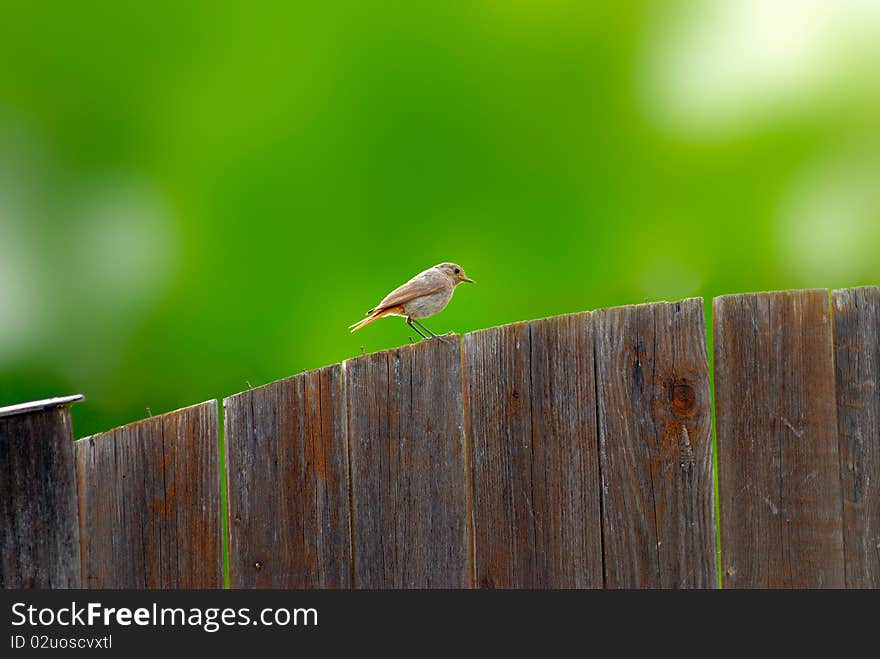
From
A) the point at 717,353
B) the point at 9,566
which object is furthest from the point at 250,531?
the point at 717,353

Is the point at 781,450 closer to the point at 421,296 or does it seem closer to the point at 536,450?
the point at 536,450

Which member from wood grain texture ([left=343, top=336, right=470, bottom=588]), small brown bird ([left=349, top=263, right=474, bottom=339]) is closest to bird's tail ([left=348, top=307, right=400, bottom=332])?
small brown bird ([left=349, top=263, right=474, bottom=339])

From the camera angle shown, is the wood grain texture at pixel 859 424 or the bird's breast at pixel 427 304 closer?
the wood grain texture at pixel 859 424

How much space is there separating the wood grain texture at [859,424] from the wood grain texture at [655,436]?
0.41 m

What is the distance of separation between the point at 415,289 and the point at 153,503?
171 centimetres

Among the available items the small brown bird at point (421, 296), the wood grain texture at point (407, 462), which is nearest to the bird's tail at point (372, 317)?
the small brown bird at point (421, 296)

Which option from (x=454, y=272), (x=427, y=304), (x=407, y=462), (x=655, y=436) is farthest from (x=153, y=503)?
(x=454, y=272)

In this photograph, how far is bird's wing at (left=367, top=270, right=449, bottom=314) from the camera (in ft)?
12.8

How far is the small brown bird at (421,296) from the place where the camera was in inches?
154

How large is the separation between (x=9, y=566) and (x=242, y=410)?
81 centimetres

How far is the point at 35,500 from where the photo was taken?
2.57 meters

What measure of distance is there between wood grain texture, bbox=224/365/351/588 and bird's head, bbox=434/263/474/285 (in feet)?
5.73

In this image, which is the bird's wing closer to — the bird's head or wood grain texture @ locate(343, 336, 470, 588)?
the bird's head

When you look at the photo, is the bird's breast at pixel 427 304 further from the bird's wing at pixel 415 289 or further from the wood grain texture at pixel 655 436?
the wood grain texture at pixel 655 436
